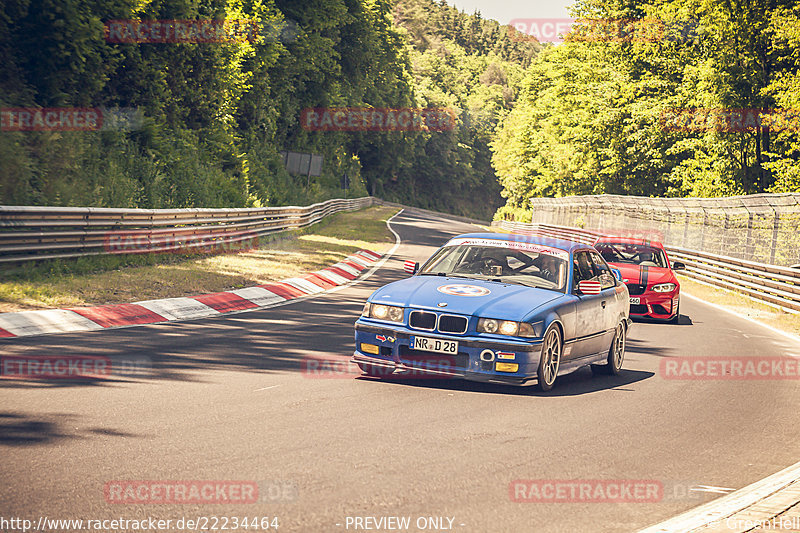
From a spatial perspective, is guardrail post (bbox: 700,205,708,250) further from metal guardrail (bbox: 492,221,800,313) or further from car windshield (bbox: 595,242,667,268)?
car windshield (bbox: 595,242,667,268)

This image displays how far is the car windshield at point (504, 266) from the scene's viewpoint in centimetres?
951

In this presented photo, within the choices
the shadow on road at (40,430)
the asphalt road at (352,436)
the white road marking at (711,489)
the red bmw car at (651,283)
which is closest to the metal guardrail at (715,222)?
the red bmw car at (651,283)

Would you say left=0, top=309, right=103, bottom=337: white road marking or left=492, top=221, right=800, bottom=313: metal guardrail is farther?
left=492, top=221, right=800, bottom=313: metal guardrail

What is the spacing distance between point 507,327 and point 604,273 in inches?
116

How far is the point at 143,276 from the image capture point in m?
15.3

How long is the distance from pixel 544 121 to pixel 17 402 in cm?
7453

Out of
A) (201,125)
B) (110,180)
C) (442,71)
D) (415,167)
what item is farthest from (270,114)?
(442,71)

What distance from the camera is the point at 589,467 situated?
608 cm

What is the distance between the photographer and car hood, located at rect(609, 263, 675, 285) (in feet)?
55.4

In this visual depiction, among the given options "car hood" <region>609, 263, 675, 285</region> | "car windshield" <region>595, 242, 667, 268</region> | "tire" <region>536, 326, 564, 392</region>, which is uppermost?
"car windshield" <region>595, 242, 667, 268</region>

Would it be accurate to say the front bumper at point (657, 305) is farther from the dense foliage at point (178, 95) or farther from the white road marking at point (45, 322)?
the dense foliage at point (178, 95)

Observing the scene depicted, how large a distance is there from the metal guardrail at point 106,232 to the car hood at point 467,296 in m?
6.96

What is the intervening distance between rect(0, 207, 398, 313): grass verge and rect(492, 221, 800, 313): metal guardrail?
11.3 m

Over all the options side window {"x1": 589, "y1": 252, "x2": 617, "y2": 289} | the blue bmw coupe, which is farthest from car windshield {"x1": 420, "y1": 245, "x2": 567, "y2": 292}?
side window {"x1": 589, "y1": 252, "x2": 617, "y2": 289}
